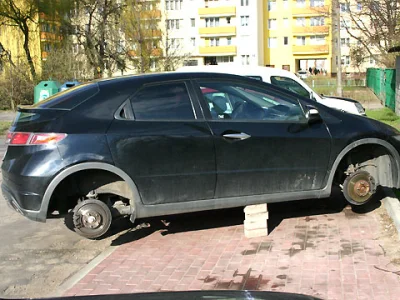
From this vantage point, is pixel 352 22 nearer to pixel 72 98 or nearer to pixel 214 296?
pixel 72 98

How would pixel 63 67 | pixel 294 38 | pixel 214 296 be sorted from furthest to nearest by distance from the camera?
pixel 294 38, pixel 63 67, pixel 214 296

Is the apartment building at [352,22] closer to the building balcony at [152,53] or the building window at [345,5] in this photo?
the building window at [345,5]

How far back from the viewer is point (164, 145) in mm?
5230

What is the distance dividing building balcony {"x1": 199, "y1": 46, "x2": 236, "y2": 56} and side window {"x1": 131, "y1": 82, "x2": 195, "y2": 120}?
71199 mm

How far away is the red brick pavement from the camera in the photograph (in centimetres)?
437

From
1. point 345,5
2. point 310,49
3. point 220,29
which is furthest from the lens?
point 310,49

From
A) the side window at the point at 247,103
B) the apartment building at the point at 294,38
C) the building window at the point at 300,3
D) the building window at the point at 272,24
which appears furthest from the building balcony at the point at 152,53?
the building window at the point at 272,24

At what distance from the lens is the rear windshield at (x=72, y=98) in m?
5.27

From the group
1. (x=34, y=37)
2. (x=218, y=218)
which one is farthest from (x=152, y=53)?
(x=218, y=218)

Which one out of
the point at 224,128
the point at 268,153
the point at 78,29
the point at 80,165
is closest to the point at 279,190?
the point at 268,153

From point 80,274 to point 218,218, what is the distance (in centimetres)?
219

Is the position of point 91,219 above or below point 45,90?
below

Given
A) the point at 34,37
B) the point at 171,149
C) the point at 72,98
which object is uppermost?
the point at 34,37

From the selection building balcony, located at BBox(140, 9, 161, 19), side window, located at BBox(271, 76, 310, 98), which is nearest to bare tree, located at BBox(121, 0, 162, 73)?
building balcony, located at BBox(140, 9, 161, 19)
